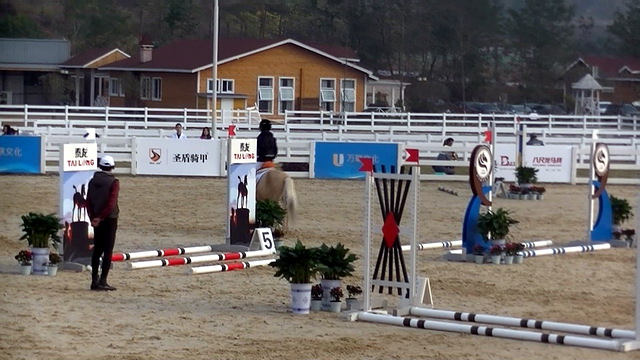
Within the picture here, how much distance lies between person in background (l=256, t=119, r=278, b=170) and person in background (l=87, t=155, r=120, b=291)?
5018mm

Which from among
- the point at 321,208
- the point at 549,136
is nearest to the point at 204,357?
the point at 321,208

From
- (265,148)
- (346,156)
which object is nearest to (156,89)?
(346,156)

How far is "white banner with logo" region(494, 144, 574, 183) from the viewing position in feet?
81.8

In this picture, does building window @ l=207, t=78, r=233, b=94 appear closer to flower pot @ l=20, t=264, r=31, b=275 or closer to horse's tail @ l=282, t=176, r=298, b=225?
horse's tail @ l=282, t=176, r=298, b=225

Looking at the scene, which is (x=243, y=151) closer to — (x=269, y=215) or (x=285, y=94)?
(x=269, y=215)

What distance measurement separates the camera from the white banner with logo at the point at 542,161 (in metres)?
24.9

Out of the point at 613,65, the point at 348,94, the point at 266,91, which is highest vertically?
the point at 266,91

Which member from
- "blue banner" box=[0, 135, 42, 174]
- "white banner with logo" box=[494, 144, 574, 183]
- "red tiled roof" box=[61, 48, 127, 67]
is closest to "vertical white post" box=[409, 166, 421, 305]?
"red tiled roof" box=[61, 48, 127, 67]

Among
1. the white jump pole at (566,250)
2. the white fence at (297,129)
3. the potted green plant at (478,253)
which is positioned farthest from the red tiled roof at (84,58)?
the white jump pole at (566,250)

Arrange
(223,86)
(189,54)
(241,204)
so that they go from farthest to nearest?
(223,86) < (189,54) < (241,204)

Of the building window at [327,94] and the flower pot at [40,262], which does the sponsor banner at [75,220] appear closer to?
the flower pot at [40,262]

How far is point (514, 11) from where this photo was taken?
8.96 meters

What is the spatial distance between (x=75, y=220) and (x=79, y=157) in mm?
740

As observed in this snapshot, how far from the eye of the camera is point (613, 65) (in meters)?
9.02
